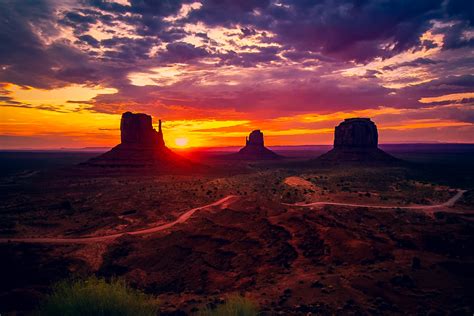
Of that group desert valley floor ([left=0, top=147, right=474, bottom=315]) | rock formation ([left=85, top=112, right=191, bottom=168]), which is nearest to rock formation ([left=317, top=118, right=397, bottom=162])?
rock formation ([left=85, top=112, right=191, bottom=168])

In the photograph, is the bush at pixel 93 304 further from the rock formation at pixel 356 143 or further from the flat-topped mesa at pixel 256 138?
the flat-topped mesa at pixel 256 138

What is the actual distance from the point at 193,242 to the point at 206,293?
376 inches

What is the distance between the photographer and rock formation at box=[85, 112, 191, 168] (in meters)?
98.7

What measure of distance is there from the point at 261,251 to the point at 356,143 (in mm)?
121749

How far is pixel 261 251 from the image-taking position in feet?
91.2

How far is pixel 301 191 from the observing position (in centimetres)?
5888

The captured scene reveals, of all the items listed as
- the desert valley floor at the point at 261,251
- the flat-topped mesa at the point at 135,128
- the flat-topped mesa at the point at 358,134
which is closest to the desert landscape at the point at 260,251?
the desert valley floor at the point at 261,251

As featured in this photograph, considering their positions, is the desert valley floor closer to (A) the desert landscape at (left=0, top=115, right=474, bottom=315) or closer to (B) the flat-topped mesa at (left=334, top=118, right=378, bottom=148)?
(A) the desert landscape at (left=0, top=115, right=474, bottom=315)

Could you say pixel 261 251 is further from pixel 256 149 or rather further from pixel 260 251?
pixel 256 149

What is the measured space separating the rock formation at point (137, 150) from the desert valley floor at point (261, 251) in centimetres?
4675

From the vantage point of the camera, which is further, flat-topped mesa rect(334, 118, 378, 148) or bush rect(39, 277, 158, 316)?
flat-topped mesa rect(334, 118, 378, 148)

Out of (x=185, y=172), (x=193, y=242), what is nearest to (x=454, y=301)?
(x=193, y=242)

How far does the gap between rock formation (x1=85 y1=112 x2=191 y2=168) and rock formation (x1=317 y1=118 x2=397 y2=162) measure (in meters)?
73.7

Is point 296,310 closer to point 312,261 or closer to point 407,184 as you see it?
point 312,261
